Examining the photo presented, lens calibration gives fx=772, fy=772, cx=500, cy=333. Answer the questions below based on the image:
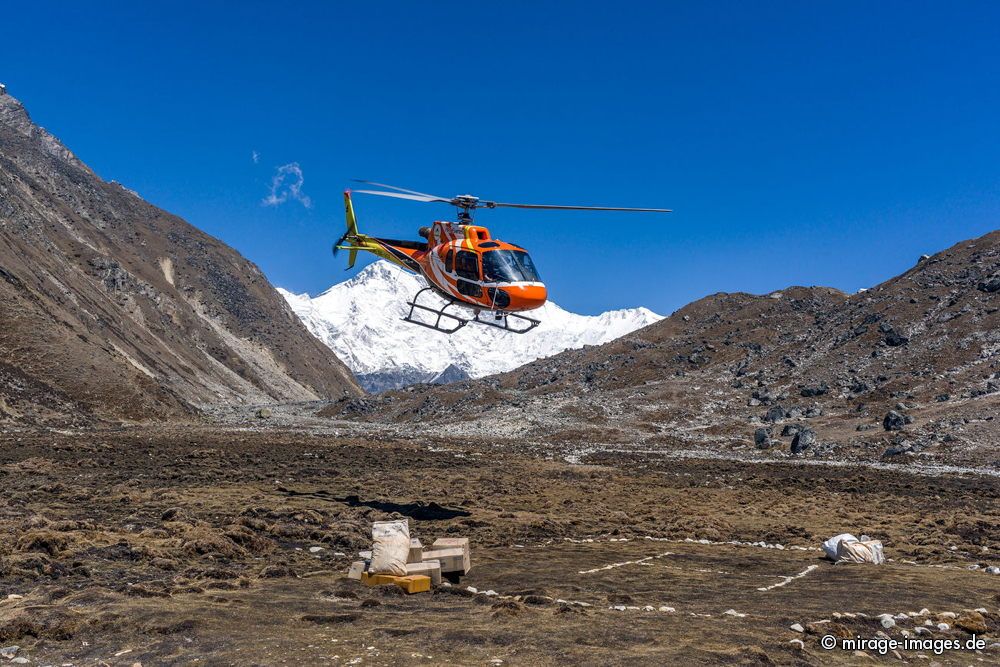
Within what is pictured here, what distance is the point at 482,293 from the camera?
28.5 m

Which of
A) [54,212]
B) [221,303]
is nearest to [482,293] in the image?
[54,212]

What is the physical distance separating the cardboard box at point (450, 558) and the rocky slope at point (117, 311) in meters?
45.7

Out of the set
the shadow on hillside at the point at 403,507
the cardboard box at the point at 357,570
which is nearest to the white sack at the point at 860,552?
the shadow on hillside at the point at 403,507

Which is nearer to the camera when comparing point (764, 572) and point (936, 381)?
point (764, 572)

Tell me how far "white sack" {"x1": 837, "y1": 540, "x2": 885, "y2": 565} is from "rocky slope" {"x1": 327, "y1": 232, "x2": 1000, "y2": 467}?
2900 cm

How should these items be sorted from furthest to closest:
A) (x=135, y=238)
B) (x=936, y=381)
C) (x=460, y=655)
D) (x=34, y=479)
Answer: (x=135, y=238), (x=936, y=381), (x=34, y=479), (x=460, y=655)

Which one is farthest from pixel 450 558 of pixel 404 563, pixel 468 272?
pixel 468 272

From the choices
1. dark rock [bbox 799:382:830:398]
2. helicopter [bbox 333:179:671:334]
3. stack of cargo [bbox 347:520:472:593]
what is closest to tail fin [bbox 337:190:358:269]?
helicopter [bbox 333:179:671:334]

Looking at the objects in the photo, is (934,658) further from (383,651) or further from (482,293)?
(482,293)

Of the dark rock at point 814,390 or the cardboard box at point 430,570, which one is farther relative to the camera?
the dark rock at point 814,390

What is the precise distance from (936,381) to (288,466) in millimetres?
51843

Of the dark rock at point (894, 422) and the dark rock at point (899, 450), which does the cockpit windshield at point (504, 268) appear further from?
the dark rock at point (894, 422)

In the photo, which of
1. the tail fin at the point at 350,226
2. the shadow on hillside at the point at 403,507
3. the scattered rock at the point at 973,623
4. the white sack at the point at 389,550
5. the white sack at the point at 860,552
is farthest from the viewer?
the tail fin at the point at 350,226

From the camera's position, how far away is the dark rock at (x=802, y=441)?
50.3 m
